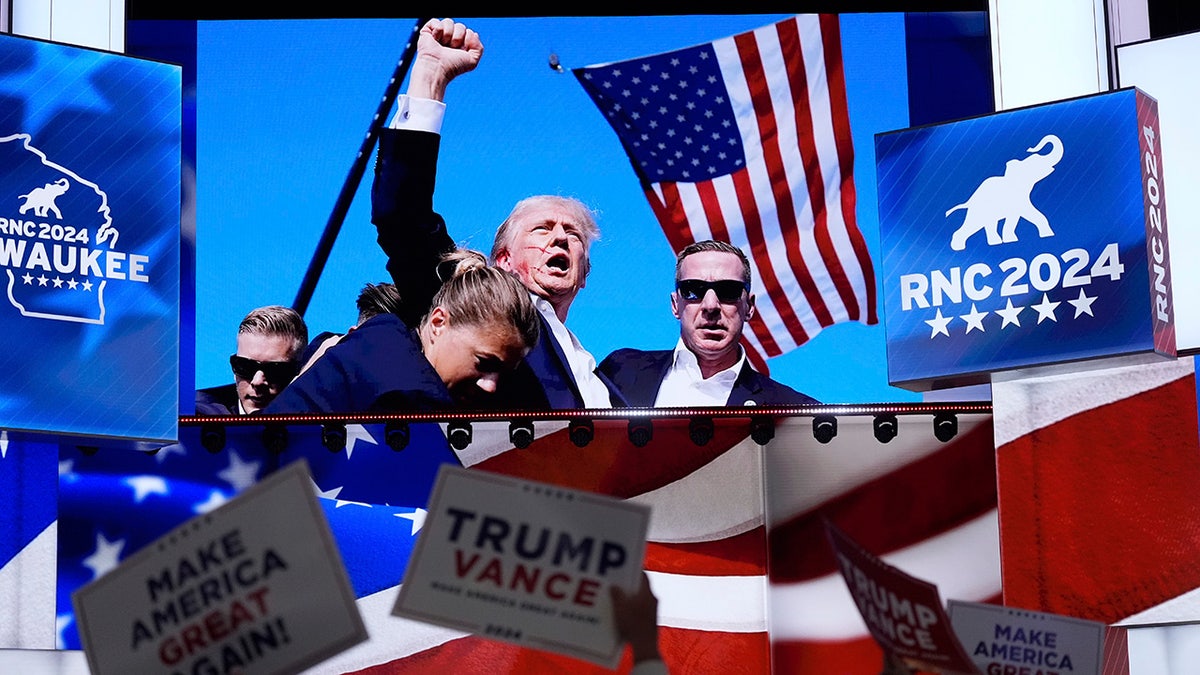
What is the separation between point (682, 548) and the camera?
329 inches

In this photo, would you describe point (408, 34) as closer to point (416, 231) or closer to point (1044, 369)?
point (416, 231)

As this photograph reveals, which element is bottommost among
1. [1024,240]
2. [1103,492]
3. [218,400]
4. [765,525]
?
[765,525]

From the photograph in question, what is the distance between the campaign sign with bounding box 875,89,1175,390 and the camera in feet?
23.7

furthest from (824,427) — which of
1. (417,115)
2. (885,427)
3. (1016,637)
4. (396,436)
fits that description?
(1016,637)

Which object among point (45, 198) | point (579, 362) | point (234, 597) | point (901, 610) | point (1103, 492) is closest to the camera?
point (234, 597)

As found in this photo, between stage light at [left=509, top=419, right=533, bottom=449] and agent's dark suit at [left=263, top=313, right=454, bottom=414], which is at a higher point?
agent's dark suit at [left=263, top=313, right=454, bottom=414]

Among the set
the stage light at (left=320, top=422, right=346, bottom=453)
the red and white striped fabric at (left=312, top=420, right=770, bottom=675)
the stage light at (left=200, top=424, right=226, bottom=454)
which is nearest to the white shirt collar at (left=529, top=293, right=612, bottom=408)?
the red and white striped fabric at (left=312, top=420, right=770, bottom=675)

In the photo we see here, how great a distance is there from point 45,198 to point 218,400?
165cm

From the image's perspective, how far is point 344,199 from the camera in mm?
8312

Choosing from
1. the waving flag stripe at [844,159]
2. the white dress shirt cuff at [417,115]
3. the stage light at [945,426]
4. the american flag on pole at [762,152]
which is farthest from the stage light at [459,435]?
the stage light at [945,426]

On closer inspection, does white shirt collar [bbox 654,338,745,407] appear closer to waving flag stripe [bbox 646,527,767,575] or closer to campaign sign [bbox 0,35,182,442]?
waving flag stripe [bbox 646,527,767,575]

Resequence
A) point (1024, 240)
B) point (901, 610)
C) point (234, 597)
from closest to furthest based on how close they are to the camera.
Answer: point (234, 597)
point (901, 610)
point (1024, 240)

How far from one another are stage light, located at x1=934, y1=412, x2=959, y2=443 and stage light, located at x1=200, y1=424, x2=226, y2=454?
353 centimetres

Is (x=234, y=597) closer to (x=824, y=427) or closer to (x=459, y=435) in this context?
(x=459, y=435)
